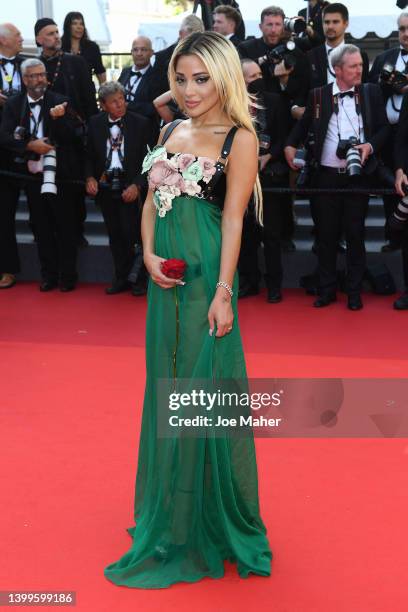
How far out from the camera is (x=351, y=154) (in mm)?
6457

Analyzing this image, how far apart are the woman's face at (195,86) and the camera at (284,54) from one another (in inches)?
173

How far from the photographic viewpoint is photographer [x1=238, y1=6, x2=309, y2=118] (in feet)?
23.1

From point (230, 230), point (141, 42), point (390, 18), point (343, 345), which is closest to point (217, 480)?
point (230, 230)

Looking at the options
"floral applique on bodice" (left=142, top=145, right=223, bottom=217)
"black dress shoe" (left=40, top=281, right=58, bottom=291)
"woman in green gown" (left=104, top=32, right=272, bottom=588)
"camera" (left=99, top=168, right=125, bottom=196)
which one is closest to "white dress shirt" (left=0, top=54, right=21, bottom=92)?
"camera" (left=99, top=168, right=125, bottom=196)

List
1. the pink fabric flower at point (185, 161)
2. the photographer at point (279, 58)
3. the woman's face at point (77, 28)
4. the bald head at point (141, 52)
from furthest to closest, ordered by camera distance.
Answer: the woman's face at point (77, 28) → the bald head at point (141, 52) → the photographer at point (279, 58) → the pink fabric flower at point (185, 161)

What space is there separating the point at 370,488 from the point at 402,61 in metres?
4.30

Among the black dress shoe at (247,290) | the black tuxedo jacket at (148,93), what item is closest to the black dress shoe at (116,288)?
the black dress shoe at (247,290)

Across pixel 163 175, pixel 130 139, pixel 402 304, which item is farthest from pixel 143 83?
pixel 163 175

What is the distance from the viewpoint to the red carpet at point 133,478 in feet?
9.76

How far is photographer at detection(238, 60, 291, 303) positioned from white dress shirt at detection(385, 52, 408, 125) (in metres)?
0.83

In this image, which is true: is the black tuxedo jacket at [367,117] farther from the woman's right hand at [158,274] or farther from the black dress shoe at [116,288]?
the woman's right hand at [158,274]

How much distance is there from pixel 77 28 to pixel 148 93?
1272 millimetres

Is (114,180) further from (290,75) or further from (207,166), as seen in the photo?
(207,166)

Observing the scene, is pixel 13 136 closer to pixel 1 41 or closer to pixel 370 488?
pixel 1 41
